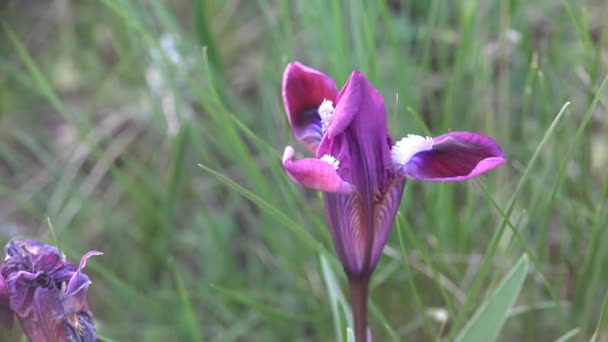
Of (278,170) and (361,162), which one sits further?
(278,170)

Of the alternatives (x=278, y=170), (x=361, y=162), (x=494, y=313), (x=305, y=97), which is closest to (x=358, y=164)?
(x=361, y=162)

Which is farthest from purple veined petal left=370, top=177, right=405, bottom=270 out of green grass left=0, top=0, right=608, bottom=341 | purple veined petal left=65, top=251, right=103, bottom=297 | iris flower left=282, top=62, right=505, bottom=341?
purple veined petal left=65, top=251, right=103, bottom=297

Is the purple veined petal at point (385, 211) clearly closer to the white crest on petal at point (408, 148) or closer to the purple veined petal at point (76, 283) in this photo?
the white crest on petal at point (408, 148)

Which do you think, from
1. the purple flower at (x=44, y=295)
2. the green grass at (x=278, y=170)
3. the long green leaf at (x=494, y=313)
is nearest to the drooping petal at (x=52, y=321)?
the purple flower at (x=44, y=295)

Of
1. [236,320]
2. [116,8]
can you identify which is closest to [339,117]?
[116,8]

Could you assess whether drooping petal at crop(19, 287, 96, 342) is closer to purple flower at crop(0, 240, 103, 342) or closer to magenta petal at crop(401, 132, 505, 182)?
purple flower at crop(0, 240, 103, 342)

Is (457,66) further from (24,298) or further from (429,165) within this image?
(24,298)

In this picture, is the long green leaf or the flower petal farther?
the long green leaf

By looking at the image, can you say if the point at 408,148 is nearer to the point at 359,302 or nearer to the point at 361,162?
the point at 361,162
